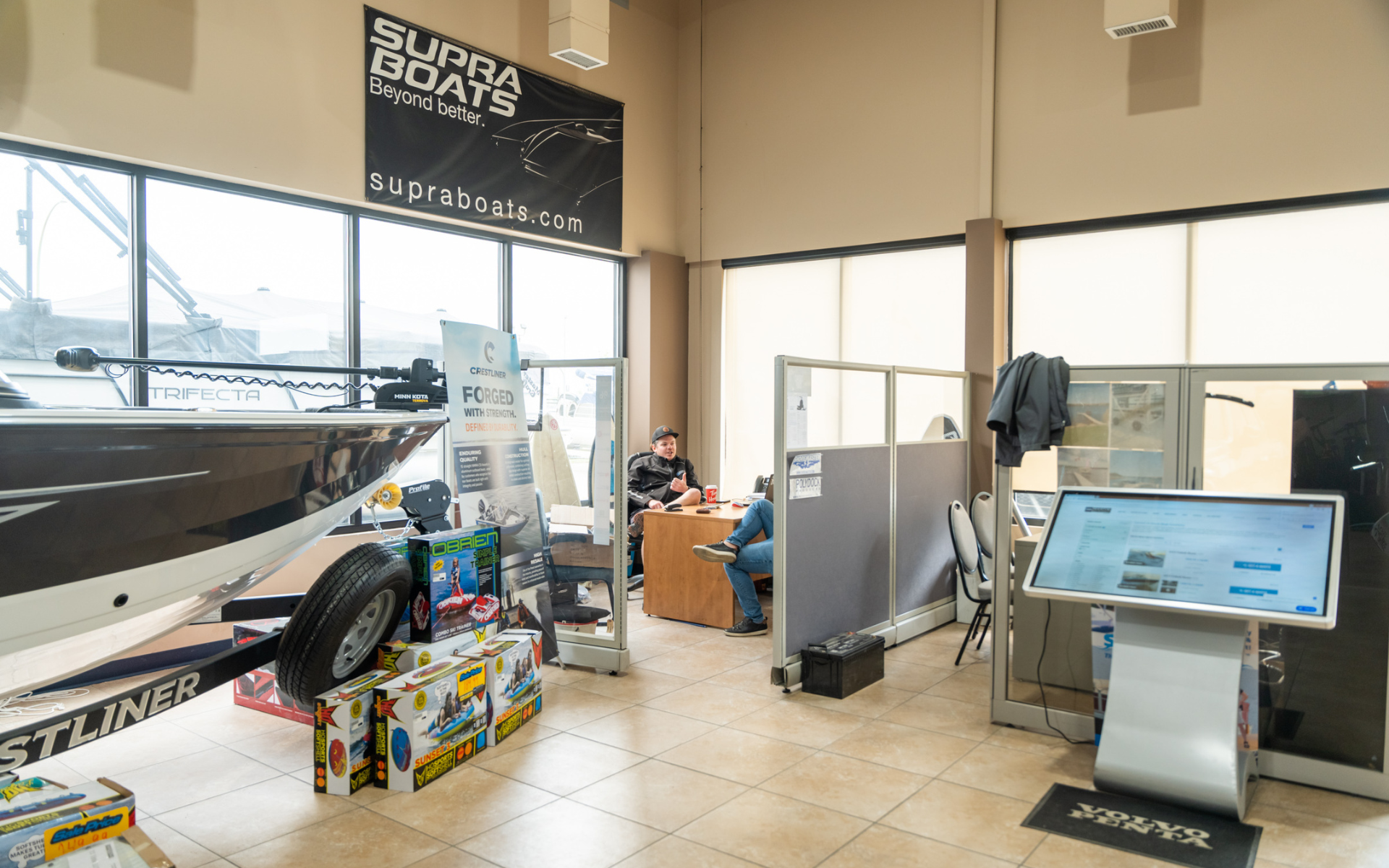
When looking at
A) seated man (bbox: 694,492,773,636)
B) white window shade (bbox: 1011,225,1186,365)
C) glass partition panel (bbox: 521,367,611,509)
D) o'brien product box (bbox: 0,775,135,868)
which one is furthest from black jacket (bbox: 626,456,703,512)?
o'brien product box (bbox: 0,775,135,868)

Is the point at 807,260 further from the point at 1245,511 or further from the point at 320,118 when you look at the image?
the point at 1245,511

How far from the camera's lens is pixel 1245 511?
2920mm

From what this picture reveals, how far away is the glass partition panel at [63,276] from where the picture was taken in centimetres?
418

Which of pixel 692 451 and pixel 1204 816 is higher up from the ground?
pixel 692 451

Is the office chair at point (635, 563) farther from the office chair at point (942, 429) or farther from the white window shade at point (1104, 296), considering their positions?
the white window shade at point (1104, 296)

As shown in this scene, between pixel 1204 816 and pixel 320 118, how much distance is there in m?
5.40

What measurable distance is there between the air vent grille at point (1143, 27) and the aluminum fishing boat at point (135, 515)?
15.5 feet

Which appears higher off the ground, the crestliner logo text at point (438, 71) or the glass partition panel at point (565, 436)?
the crestliner logo text at point (438, 71)

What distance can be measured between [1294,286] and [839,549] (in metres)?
3.27

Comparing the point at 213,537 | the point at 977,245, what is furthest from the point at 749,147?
the point at 213,537

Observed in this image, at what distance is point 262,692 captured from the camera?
3.97 metres

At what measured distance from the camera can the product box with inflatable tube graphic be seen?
355 centimetres

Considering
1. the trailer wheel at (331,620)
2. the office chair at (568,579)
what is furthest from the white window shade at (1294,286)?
the trailer wheel at (331,620)

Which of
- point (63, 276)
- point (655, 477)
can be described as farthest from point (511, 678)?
point (655, 477)
